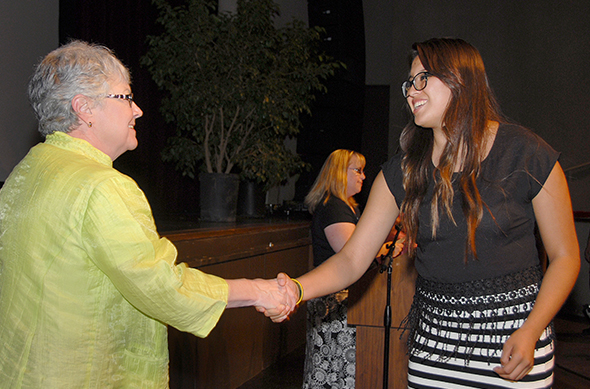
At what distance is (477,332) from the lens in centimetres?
129

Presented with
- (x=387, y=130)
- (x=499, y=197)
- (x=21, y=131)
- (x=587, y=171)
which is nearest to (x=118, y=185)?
(x=499, y=197)

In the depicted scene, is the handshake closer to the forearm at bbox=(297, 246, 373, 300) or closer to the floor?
the forearm at bbox=(297, 246, 373, 300)

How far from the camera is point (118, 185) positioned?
1.12 meters

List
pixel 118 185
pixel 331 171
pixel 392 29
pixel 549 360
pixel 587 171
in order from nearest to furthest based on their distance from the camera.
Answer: pixel 118 185 < pixel 549 360 < pixel 331 171 < pixel 587 171 < pixel 392 29

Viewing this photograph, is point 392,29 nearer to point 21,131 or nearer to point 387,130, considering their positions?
point 387,130

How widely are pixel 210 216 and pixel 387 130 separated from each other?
17.2 feet

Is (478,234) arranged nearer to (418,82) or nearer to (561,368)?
(418,82)

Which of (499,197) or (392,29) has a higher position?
(392,29)

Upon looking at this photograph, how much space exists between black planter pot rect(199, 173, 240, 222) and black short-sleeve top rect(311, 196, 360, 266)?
1.12m

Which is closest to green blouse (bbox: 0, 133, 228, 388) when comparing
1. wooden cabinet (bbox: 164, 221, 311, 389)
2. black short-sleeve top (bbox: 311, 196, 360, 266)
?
wooden cabinet (bbox: 164, 221, 311, 389)

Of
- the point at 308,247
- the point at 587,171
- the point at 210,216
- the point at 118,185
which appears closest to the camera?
the point at 118,185

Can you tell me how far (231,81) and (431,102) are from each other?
2511 millimetres

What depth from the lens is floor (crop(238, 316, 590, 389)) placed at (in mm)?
3666

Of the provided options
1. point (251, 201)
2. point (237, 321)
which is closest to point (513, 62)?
point (251, 201)
